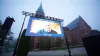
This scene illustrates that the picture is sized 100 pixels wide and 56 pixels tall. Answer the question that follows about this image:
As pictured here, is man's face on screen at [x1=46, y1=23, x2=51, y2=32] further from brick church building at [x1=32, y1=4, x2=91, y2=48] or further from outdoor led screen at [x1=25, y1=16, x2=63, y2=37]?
brick church building at [x1=32, y1=4, x2=91, y2=48]

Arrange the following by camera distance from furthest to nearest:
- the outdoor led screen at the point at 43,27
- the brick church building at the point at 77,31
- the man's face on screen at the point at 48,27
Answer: the brick church building at the point at 77,31, the man's face on screen at the point at 48,27, the outdoor led screen at the point at 43,27

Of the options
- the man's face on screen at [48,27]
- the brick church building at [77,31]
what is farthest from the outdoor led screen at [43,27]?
the brick church building at [77,31]

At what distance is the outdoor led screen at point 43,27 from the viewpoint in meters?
7.61

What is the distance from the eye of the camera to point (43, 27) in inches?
321

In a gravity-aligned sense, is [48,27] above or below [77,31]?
below

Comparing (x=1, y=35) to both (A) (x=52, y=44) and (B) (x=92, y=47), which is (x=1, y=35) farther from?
(A) (x=52, y=44)

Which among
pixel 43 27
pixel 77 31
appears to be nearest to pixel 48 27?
pixel 43 27

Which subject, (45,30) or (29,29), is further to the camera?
(45,30)

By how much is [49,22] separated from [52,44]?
23.0 m

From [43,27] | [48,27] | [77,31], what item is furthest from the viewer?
[77,31]

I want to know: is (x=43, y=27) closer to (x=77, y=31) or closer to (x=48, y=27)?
(x=48, y=27)

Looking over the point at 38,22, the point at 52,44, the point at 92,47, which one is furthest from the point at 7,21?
the point at 52,44

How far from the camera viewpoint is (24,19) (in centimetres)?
843

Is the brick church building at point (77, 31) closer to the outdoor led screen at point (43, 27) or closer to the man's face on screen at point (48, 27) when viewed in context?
the outdoor led screen at point (43, 27)
